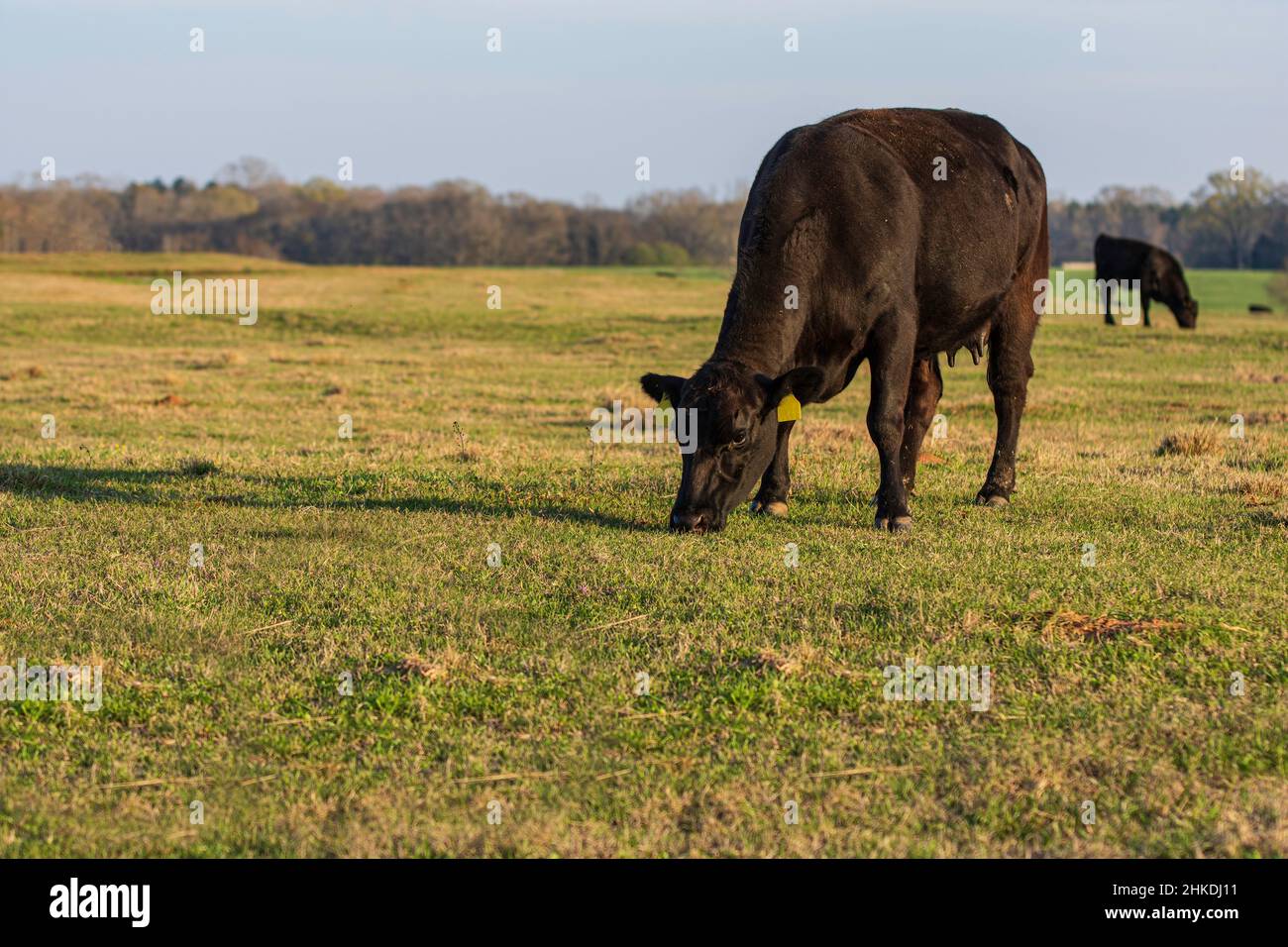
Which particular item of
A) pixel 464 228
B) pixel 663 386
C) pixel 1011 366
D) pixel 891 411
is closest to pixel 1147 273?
pixel 1011 366

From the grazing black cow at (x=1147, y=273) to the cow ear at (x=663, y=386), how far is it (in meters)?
33.8

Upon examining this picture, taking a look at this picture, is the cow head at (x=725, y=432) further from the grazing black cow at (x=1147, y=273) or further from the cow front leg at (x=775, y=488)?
the grazing black cow at (x=1147, y=273)

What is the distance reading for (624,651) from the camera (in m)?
7.26

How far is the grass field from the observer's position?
5.33 meters

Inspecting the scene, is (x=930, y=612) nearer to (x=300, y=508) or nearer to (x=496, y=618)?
(x=496, y=618)

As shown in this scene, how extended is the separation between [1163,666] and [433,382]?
19295mm

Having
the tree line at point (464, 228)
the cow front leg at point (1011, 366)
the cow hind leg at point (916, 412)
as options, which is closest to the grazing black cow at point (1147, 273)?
the cow front leg at point (1011, 366)

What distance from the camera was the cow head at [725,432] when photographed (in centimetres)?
967

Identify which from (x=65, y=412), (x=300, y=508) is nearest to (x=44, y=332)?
(x=65, y=412)

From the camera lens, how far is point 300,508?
11266mm

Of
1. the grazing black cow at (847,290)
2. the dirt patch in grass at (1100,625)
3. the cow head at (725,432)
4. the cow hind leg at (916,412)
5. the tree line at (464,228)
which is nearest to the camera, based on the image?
the dirt patch in grass at (1100,625)

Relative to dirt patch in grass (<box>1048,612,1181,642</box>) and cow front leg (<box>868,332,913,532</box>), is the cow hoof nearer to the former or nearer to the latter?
cow front leg (<box>868,332,913,532</box>)

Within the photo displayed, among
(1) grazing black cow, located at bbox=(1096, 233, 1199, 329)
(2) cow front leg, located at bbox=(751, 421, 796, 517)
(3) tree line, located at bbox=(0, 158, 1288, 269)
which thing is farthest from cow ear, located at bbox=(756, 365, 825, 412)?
(3) tree line, located at bbox=(0, 158, 1288, 269)
